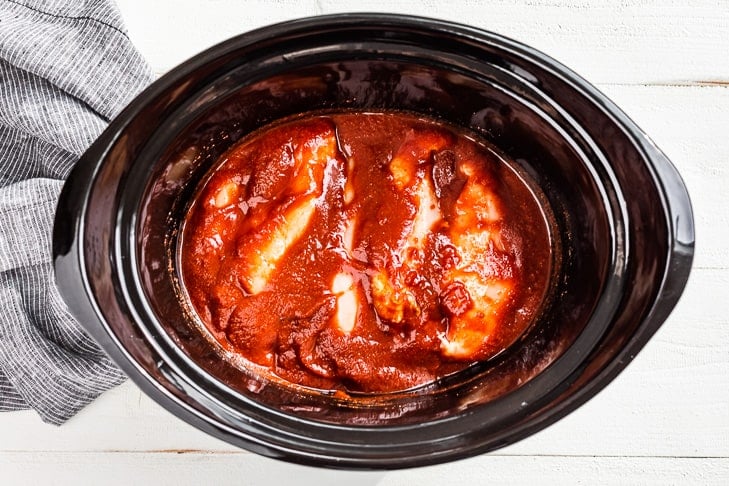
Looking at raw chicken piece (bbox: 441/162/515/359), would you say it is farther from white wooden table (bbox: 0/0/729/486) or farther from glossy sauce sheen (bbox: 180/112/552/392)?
white wooden table (bbox: 0/0/729/486)

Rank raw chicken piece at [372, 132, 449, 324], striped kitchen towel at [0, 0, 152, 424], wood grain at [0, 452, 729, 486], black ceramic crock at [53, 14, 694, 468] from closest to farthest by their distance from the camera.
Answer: black ceramic crock at [53, 14, 694, 468]
raw chicken piece at [372, 132, 449, 324]
striped kitchen towel at [0, 0, 152, 424]
wood grain at [0, 452, 729, 486]

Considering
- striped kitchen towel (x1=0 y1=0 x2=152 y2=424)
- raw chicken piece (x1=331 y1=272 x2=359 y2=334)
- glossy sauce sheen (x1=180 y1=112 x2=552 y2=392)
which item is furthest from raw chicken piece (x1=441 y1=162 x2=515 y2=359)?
striped kitchen towel (x1=0 y1=0 x2=152 y2=424)

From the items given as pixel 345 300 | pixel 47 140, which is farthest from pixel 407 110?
pixel 47 140

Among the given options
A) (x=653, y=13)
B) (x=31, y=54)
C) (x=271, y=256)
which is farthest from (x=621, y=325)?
(x=31, y=54)

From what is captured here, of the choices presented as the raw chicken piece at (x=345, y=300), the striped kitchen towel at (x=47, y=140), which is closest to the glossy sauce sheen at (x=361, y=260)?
the raw chicken piece at (x=345, y=300)

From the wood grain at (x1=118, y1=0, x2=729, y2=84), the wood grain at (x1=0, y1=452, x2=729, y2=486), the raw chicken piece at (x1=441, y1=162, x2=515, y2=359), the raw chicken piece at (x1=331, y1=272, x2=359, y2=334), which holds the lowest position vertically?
the wood grain at (x1=0, y1=452, x2=729, y2=486)
